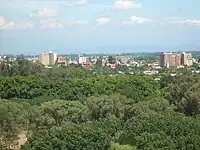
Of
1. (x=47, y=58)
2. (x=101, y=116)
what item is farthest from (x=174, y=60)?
(x=101, y=116)

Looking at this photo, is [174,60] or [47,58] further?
[47,58]

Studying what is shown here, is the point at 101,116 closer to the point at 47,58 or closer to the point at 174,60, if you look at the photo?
the point at 174,60

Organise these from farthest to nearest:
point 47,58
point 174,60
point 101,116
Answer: point 47,58
point 174,60
point 101,116

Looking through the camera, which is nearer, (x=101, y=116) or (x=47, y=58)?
(x=101, y=116)

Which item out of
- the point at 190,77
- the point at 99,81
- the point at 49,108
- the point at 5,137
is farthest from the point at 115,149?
the point at 99,81

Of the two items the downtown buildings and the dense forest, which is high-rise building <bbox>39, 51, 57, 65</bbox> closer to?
the downtown buildings

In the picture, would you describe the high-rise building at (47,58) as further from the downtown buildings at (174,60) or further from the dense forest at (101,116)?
the dense forest at (101,116)

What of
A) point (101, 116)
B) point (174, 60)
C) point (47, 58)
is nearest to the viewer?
point (101, 116)

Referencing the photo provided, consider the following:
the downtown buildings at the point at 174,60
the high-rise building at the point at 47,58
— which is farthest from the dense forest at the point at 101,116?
the high-rise building at the point at 47,58
